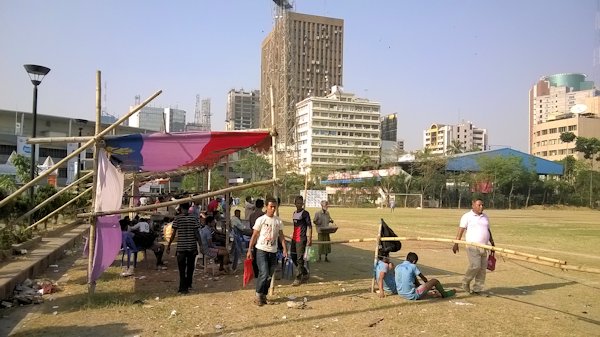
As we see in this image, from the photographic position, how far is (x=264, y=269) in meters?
7.59

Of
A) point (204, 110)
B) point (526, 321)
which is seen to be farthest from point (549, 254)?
point (204, 110)

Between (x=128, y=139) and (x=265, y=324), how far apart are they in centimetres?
402

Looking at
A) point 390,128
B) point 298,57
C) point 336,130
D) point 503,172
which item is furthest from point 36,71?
point 390,128

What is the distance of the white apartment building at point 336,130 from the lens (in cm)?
11450

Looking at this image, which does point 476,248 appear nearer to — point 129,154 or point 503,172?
point 129,154

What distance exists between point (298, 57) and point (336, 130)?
123ft

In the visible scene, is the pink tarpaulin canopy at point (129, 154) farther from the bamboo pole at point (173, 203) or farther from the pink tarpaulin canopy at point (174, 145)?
the bamboo pole at point (173, 203)

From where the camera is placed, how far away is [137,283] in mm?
9211

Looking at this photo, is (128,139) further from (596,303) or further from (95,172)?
(596,303)

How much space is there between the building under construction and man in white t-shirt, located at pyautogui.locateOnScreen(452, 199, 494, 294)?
4731 inches

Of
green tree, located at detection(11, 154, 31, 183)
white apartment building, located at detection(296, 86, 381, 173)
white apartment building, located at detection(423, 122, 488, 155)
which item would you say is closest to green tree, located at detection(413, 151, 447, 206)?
white apartment building, located at detection(296, 86, 381, 173)

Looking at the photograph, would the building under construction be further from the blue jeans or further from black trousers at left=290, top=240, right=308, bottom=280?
the blue jeans

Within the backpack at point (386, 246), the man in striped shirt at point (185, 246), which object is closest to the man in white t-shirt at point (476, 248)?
the backpack at point (386, 246)

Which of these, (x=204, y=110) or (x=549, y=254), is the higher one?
(x=204, y=110)
